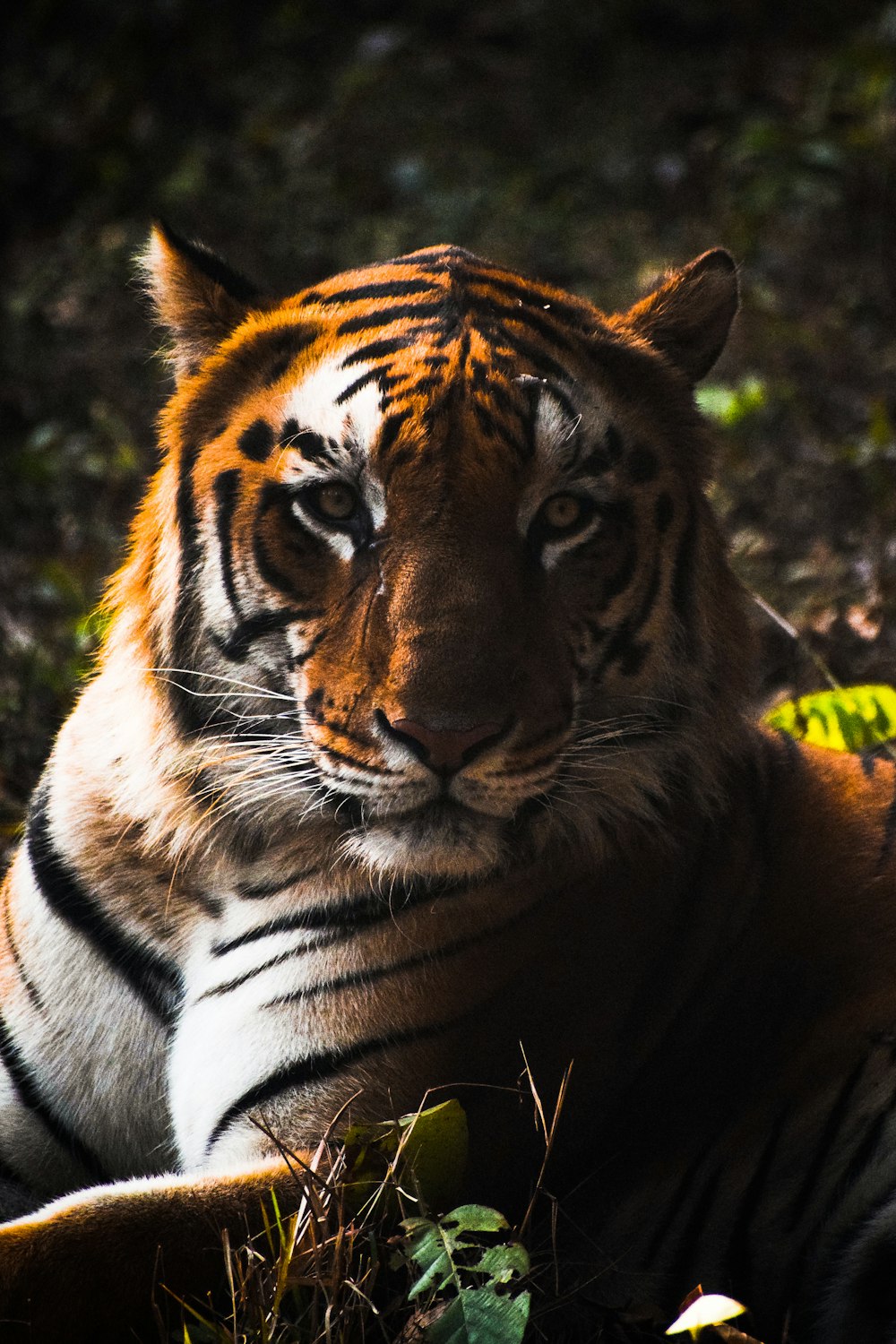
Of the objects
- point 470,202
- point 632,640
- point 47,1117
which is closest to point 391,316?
point 632,640

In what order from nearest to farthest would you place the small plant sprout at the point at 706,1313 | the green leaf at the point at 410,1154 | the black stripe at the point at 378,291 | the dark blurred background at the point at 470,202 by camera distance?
the small plant sprout at the point at 706,1313
the green leaf at the point at 410,1154
the black stripe at the point at 378,291
the dark blurred background at the point at 470,202

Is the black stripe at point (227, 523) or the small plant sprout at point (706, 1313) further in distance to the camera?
the black stripe at point (227, 523)

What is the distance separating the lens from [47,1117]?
2574 mm

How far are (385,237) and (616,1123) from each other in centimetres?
582

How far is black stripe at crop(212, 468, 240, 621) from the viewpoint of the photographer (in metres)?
2.55


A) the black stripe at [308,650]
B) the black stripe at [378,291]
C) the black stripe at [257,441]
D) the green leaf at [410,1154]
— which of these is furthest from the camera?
the black stripe at [378,291]

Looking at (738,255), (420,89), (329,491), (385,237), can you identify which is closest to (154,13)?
(420,89)

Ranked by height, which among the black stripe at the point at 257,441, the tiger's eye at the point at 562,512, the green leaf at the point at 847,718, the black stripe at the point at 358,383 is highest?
the black stripe at the point at 358,383

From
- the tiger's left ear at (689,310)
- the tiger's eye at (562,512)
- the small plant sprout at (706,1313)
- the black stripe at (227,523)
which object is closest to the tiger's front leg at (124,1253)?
the small plant sprout at (706,1313)

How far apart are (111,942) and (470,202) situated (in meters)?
6.03

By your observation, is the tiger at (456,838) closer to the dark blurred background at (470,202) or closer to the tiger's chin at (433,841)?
the tiger's chin at (433,841)

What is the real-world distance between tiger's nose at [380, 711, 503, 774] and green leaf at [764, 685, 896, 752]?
1596 mm

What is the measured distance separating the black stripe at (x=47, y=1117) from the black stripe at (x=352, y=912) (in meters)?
A: 0.40

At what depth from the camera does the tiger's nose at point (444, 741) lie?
7.25 ft
